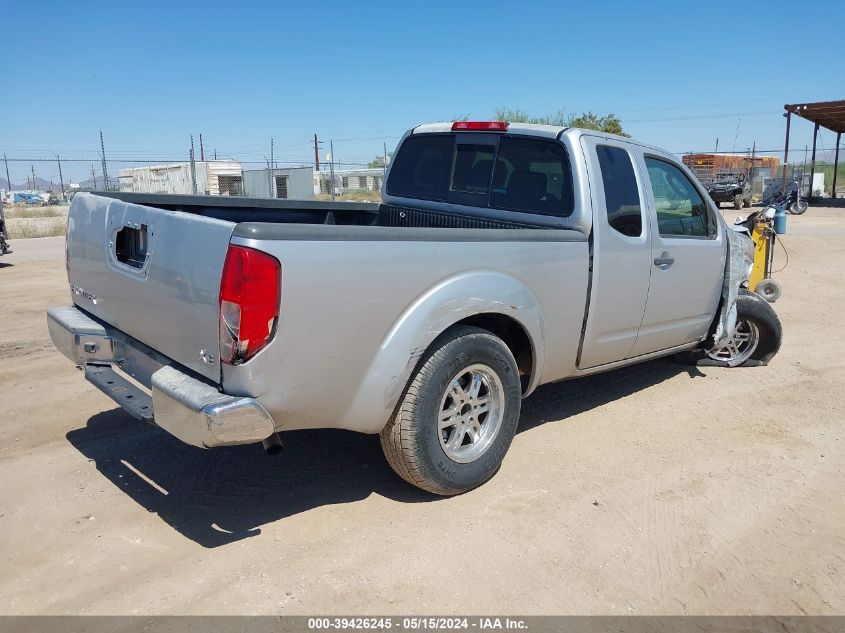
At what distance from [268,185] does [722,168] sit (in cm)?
2719

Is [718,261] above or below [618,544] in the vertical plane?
above

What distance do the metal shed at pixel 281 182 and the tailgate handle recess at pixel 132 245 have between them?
2240cm

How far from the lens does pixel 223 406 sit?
2826 mm

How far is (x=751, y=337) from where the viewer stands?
648 centimetres

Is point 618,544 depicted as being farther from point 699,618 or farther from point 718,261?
point 718,261

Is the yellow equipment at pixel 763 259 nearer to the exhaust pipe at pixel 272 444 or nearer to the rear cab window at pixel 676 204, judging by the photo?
the rear cab window at pixel 676 204

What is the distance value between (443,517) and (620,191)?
241 centimetres

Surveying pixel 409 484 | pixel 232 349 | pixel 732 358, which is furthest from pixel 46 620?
pixel 732 358

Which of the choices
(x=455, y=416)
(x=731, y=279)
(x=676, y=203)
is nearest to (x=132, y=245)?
(x=455, y=416)

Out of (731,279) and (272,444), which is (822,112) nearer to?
(731,279)

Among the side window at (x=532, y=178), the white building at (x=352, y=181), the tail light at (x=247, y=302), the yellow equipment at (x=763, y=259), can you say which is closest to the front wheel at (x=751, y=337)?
the yellow equipment at (x=763, y=259)

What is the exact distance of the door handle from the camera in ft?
15.7

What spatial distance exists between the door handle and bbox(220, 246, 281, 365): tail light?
2953 millimetres

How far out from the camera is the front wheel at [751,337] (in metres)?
6.24
